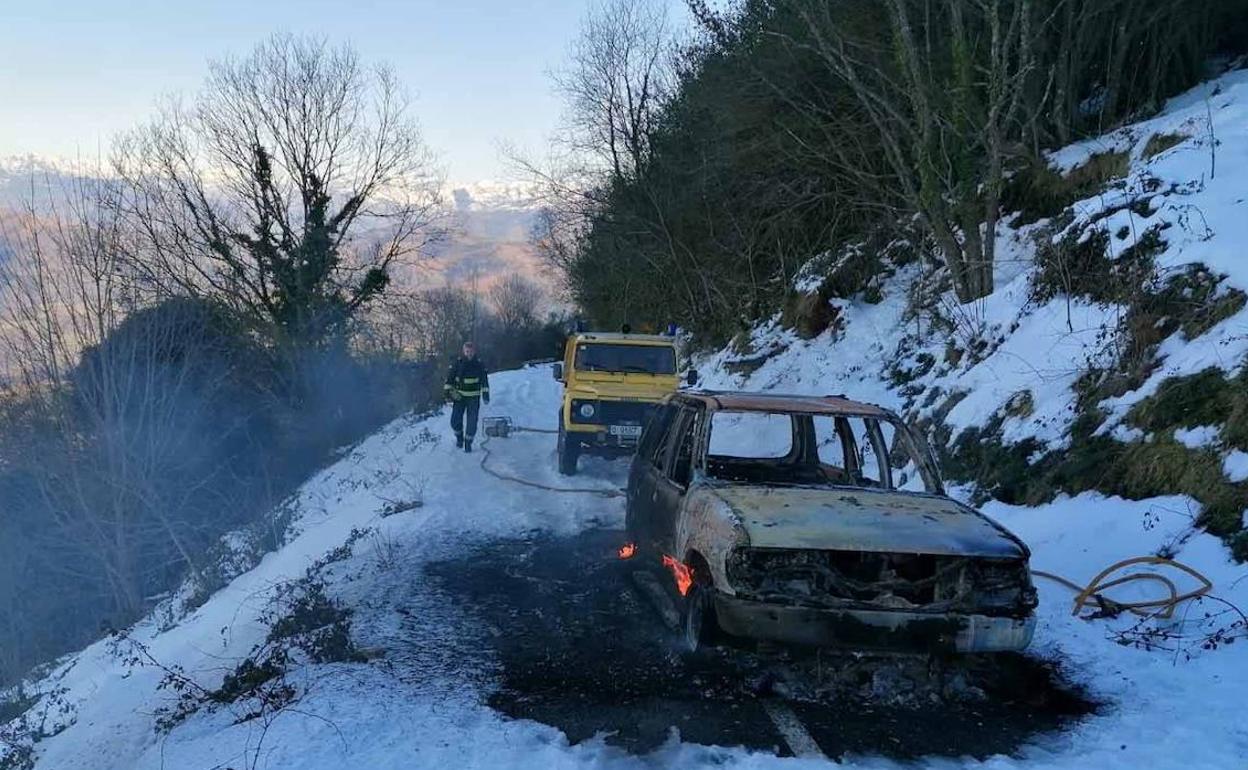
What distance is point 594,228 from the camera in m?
32.9

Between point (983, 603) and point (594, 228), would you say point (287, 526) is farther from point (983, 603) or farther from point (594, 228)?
point (594, 228)

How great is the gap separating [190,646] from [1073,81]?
15870 mm

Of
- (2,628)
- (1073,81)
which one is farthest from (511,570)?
→ (2,628)

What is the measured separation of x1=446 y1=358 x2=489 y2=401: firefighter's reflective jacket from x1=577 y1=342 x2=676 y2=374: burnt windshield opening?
2.74 meters

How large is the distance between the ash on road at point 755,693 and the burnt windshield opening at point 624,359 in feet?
21.5

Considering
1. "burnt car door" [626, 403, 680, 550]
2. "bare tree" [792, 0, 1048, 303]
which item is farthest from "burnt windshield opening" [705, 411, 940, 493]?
"bare tree" [792, 0, 1048, 303]

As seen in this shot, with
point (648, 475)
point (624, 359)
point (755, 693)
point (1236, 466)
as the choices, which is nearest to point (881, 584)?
point (755, 693)

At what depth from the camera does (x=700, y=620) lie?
4.86m

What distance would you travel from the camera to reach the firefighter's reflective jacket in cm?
1438

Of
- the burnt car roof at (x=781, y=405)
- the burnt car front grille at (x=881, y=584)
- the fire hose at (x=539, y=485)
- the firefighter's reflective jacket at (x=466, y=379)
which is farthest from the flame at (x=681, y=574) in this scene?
the firefighter's reflective jacket at (x=466, y=379)

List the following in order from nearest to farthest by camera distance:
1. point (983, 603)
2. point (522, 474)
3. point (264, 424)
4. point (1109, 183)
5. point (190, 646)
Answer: point (983, 603), point (190, 646), point (1109, 183), point (522, 474), point (264, 424)

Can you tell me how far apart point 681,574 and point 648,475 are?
1597mm

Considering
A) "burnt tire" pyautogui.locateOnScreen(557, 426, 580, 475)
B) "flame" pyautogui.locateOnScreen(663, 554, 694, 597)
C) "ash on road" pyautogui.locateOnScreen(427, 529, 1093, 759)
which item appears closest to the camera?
"ash on road" pyautogui.locateOnScreen(427, 529, 1093, 759)

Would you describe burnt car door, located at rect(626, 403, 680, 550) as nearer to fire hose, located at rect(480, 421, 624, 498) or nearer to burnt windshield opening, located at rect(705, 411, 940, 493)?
burnt windshield opening, located at rect(705, 411, 940, 493)
